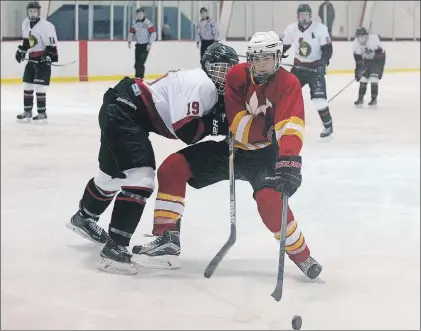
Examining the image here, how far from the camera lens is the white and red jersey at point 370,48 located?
20.9 feet

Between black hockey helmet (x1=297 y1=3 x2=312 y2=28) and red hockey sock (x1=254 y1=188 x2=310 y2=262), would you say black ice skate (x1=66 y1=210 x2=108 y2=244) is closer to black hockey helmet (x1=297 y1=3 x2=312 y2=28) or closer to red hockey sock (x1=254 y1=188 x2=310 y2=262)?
red hockey sock (x1=254 y1=188 x2=310 y2=262)

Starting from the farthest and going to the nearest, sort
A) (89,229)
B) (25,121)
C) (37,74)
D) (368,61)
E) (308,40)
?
(368,61), (37,74), (25,121), (308,40), (89,229)

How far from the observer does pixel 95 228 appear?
2.14 meters

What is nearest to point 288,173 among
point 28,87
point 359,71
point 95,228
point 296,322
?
point 296,322

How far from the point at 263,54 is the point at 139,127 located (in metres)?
0.47

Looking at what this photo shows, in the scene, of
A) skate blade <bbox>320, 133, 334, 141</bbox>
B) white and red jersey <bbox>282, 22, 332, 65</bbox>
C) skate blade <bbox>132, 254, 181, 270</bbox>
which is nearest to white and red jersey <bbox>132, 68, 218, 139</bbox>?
skate blade <bbox>132, 254, 181, 270</bbox>

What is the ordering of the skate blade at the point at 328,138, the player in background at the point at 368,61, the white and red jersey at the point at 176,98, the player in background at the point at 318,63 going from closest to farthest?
1. the white and red jersey at the point at 176,98
2. the player in background at the point at 318,63
3. the skate blade at the point at 328,138
4. the player in background at the point at 368,61

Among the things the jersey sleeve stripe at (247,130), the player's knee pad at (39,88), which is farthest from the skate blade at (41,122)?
the jersey sleeve stripe at (247,130)

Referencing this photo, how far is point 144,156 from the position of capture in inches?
73.2

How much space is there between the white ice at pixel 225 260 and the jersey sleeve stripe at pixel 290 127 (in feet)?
0.92

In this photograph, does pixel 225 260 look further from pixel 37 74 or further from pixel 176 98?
pixel 37 74

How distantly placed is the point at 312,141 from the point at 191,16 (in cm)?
214

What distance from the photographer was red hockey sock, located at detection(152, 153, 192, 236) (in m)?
1.88

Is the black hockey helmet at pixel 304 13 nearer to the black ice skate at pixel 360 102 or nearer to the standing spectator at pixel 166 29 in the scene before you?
the standing spectator at pixel 166 29
